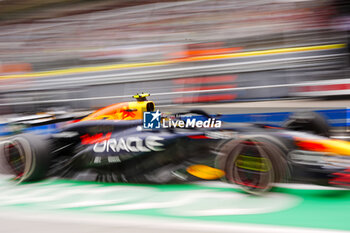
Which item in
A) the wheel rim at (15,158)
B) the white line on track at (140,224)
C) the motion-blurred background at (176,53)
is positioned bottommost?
the white line on track at (140,224)

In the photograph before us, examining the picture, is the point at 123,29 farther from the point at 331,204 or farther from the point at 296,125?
the point at 331,204

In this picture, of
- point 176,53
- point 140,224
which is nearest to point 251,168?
point 140,224

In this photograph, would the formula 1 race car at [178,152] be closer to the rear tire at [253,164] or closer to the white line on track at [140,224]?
the rear tire at [253,164]

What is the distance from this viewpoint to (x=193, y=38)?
548 cm

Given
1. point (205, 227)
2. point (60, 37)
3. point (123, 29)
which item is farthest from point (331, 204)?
point (60, 37)

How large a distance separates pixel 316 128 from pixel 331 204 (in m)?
1.14

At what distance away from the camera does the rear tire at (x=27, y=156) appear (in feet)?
10.2

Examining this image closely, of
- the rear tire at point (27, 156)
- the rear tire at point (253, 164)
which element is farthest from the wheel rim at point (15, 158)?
the rear tire at point (253, 164)

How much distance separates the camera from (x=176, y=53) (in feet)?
18.3

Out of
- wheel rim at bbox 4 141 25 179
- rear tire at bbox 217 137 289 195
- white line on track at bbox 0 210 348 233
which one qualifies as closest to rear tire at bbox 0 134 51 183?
wheel rim at bbox 4 141 25 179

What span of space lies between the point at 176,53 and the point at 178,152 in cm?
306

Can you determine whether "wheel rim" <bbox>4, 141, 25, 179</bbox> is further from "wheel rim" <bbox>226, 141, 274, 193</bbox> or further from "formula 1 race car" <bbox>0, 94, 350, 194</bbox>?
"wheel rim" <bbox>226, 141, 274, 193</bbox>

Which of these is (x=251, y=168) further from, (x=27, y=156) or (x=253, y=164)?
(x=27, y=156)

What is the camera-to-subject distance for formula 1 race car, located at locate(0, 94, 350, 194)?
234 centimetres
